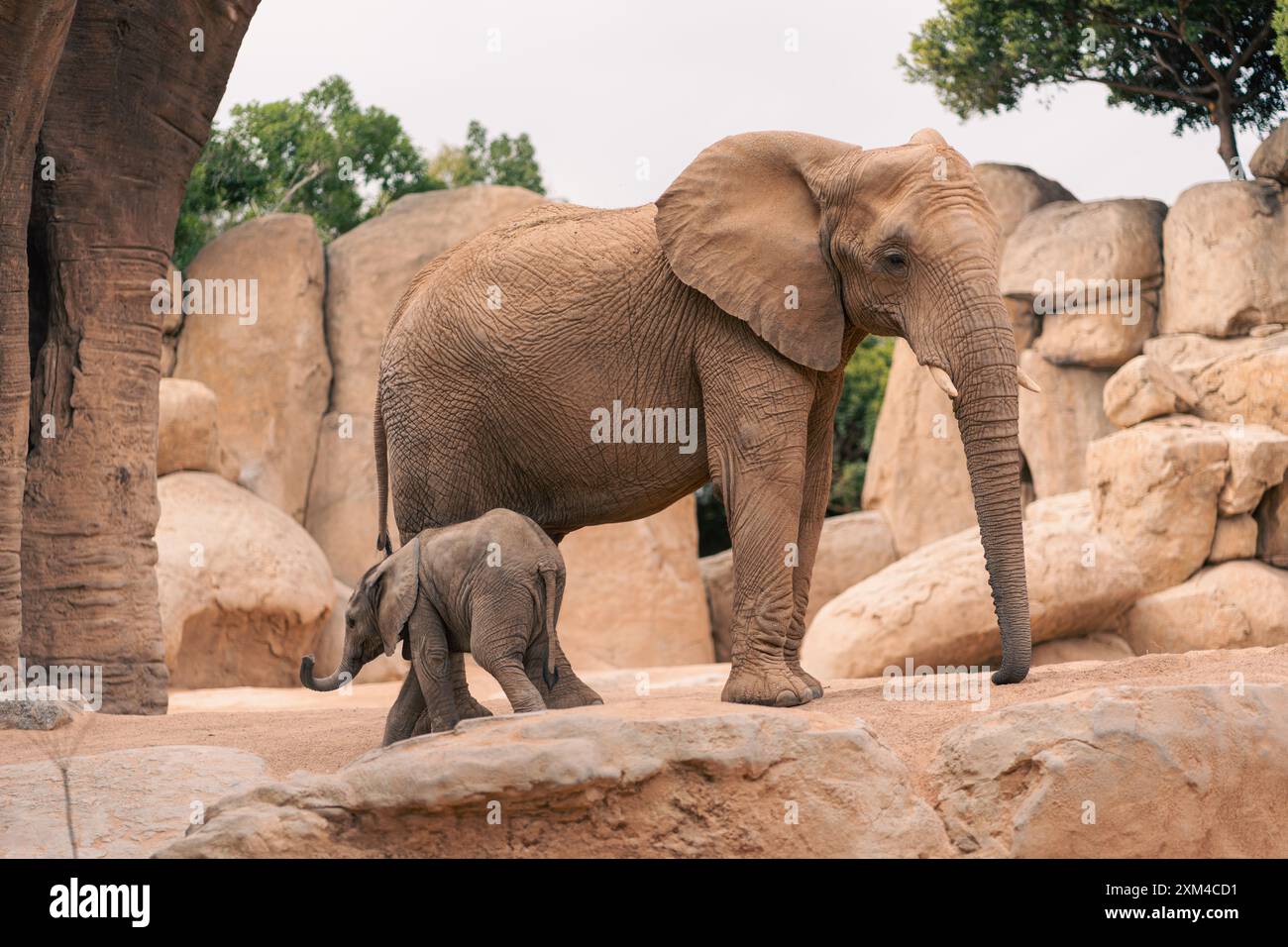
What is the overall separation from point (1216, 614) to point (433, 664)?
1001 cm

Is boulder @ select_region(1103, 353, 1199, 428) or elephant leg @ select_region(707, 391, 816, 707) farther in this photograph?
boulder @ select_region(1103, 353, 1199, 428)

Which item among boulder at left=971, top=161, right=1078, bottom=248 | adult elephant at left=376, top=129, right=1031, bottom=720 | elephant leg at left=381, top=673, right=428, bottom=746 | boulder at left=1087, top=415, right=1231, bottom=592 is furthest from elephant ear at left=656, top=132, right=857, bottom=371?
boulder at left=971, top=161, right=1078, bottom=248

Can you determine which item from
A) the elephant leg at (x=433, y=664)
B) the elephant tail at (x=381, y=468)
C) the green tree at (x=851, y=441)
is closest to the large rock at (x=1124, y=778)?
the elephant leg at (x=433, y=664)

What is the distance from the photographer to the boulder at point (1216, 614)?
14578 millimetres

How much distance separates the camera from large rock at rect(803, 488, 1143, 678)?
14289 millimetres

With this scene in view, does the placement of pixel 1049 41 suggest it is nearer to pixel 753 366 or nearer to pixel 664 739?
pixel 753 366

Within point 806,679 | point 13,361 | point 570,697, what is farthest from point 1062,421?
point 13,361

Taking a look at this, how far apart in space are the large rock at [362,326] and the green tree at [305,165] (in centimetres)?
301

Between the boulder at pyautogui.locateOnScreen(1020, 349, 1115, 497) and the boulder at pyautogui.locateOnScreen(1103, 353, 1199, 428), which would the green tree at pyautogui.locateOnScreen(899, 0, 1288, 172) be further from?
the boulder at pyautogui.locateOnScreen(1103, 353, 1199, 428)

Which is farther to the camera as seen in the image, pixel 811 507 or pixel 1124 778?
pixel 811 507

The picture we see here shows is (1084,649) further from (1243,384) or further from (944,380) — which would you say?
(944,380)

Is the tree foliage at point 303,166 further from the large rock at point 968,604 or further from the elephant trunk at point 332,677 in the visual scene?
the elephant trunk at point 332,677

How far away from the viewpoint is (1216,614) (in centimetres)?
1467
